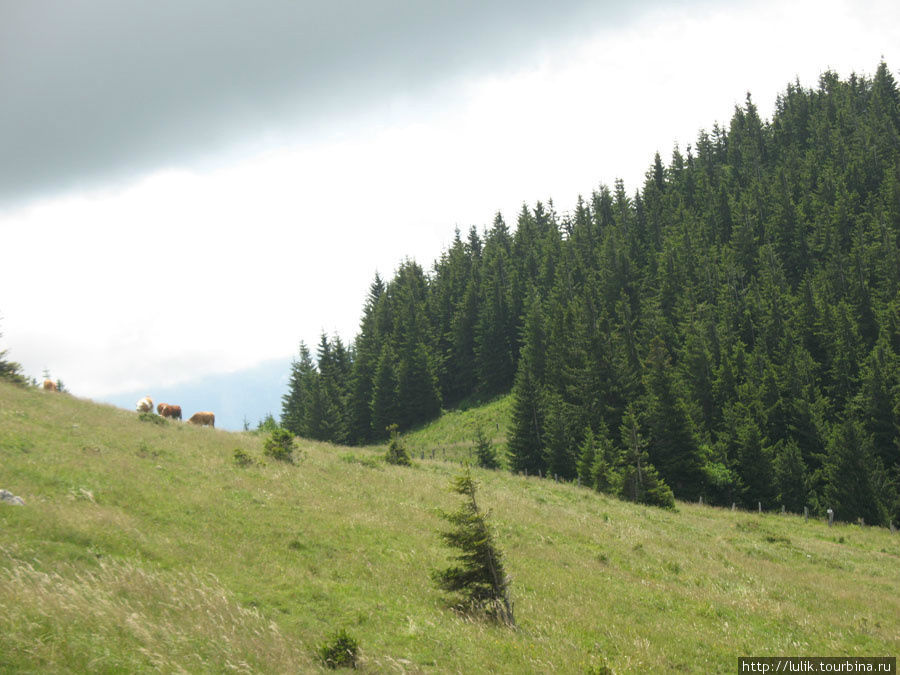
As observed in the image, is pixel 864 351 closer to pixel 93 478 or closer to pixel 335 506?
pixel 335 506

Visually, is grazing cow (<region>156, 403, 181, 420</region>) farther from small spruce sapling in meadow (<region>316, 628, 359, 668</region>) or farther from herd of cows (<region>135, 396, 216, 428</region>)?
small spruce sapling in meadow (<region>316, 628, 359, 668</region>)

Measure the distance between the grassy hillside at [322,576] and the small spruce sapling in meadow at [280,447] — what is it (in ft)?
3.61

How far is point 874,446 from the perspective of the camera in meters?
49.2

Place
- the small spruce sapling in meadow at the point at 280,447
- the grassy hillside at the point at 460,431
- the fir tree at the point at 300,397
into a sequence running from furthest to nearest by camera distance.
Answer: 1. the fir tree at the point at 300,397
2. the grassy hillside at the point at 460,431
3. the small spruce sapling in meadow at the point at 280,447

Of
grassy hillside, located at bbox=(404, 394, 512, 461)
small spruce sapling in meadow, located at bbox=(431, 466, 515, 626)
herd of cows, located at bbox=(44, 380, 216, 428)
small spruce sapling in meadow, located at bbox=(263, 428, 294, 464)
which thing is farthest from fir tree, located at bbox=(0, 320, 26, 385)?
grassy hillside, located at bbox=(404, 394, 512, 461)

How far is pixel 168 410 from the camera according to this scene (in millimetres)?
35219

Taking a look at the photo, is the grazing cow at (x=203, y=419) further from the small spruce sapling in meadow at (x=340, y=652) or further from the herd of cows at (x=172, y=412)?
the small spruce sapling in meadow at (x=340, y=652)

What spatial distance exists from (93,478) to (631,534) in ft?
69.9

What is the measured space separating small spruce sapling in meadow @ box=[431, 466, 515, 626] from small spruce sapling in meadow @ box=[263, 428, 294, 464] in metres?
17.1

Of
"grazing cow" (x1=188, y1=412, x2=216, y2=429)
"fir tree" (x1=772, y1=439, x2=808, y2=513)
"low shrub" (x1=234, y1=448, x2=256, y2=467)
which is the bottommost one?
"fir tree" (x1=772, y1=439, x2=808, y2=513)

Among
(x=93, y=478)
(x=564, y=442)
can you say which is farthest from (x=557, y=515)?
(x=564, y=442)

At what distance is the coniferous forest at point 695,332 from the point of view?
165 feet

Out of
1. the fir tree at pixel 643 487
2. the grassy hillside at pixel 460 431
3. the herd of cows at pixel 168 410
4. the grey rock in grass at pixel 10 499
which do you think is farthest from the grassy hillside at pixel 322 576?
the grassy hillside at pixel 460 431

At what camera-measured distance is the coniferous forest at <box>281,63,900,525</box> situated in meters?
50.3
